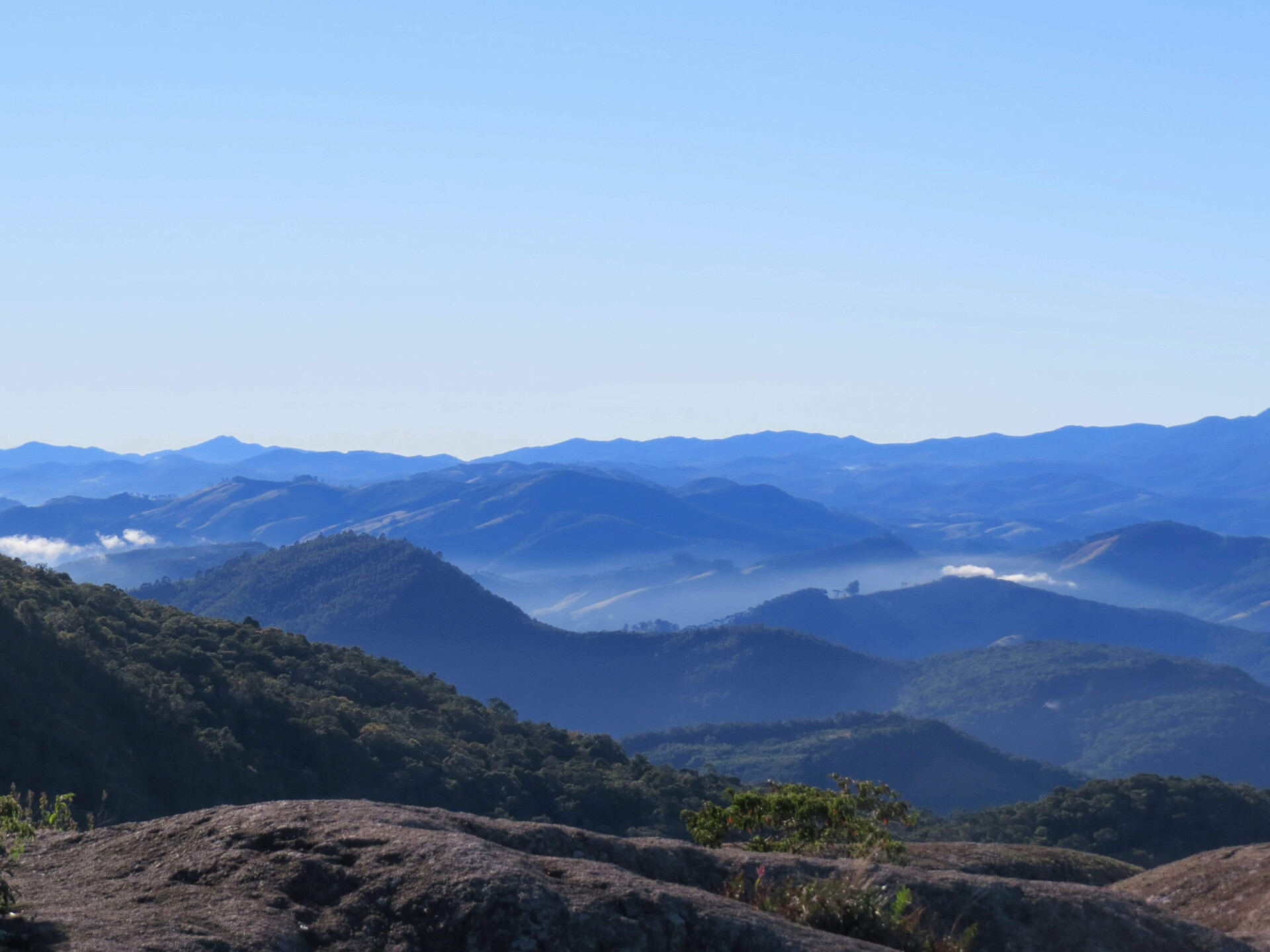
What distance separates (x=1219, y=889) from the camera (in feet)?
46.8

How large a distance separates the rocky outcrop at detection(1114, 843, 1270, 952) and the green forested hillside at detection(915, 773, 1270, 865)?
123 feet

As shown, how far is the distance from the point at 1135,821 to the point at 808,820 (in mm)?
51097

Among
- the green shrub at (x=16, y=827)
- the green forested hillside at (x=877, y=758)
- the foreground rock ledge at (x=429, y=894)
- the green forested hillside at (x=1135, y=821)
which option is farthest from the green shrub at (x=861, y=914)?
the green forested hillside at (x=877, y=758)

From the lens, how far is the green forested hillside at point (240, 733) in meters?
41.4

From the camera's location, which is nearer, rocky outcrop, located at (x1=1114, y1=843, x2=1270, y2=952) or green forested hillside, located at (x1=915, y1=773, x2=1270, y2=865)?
rocky outcrop, located at (x1=1114, y1=843, x2=1270, y2=952)

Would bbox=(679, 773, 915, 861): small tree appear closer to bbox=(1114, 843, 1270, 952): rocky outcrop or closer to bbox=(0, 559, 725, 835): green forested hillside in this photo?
bbox=(1114, 843, 1270, 952): rocky outcrop

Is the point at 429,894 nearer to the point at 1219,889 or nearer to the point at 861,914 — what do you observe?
the point at 861,914

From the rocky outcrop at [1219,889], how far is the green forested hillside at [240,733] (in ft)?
97.4

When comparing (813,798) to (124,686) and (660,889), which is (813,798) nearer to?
(660,889)

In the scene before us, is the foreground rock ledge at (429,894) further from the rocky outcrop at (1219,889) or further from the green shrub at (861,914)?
the rocky outcrop at (1219,889)

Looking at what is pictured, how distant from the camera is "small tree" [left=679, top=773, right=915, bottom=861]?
13727 millimetres

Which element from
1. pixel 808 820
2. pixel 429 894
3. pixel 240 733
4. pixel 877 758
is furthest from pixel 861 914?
pixel 877 758

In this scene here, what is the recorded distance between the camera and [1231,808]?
60.7 metres

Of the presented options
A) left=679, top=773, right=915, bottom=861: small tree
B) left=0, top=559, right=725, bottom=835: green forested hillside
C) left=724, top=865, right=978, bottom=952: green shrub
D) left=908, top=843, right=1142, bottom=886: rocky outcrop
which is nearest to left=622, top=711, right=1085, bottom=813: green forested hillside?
left=0, top=559, right=725, bottom=835: green forested hillside
